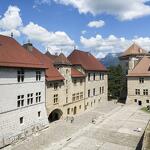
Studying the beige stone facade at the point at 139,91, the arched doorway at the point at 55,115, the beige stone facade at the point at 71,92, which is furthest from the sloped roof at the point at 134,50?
the arched doorway at the point at 55,115

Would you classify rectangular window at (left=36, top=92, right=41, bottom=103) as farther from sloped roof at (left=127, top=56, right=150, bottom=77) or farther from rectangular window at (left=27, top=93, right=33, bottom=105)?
sloped roof at (left=127, top=56, right=150, bottom=77)

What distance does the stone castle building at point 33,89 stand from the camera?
3159 centimetres

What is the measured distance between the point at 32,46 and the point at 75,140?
1881cm

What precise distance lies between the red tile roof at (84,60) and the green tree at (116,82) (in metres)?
9.73

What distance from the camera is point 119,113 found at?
5206 cm

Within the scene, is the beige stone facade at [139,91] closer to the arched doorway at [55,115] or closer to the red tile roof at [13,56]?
the arched doorway at [55,115]

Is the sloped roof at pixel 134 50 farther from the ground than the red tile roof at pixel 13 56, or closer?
farther from the ground

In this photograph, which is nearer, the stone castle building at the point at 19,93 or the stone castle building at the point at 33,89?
the stone castle building at the point at 19,93

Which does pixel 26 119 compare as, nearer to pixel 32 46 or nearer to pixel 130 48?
pixel 32 46

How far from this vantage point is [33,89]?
120 ft

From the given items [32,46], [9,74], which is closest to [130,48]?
[32,46]

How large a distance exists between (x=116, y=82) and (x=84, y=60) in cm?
1777

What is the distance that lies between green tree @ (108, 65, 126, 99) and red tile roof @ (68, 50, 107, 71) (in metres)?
9.73

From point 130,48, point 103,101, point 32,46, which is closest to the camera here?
point 32,46
